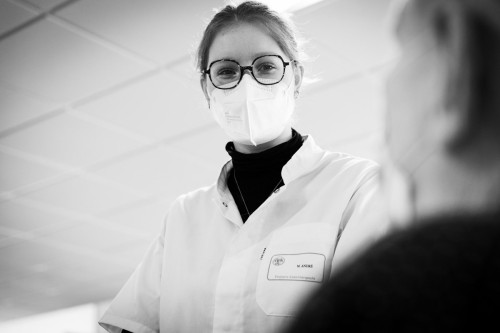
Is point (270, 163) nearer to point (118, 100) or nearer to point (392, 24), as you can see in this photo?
point (392, 24)

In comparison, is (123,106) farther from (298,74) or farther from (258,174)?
(258,174)

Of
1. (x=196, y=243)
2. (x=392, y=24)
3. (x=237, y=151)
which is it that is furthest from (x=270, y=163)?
(x=392, y=24)

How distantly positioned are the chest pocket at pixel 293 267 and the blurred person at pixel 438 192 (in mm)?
735

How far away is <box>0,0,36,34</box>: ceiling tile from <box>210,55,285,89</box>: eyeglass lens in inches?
67.1

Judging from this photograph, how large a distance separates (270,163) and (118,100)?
241 centimetres

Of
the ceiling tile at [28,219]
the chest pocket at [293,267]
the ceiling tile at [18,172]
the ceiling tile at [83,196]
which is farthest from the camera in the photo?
the ceiling tile at [28,219]

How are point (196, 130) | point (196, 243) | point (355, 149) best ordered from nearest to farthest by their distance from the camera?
point (196, 243), point (196, 130), point (355, 149)

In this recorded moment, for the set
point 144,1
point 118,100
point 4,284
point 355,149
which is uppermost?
point 144,1

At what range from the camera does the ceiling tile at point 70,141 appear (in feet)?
13.1

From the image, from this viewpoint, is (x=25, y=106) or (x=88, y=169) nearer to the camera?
(x=25, y=106)

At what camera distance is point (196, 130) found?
4.14 meters

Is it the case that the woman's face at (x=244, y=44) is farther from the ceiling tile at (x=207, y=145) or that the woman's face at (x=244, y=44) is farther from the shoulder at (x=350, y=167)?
the ceiling tile at (x=207, y=145)

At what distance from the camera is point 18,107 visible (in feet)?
12.4

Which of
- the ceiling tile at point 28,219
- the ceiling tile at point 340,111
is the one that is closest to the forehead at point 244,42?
the ceiling tile at point 340,111
